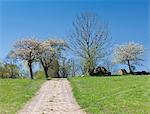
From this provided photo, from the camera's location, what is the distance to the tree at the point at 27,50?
248 ft

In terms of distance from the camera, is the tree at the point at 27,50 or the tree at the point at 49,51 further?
the tree at the point at 49,51

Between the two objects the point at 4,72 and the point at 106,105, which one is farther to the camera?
the point at 4,72

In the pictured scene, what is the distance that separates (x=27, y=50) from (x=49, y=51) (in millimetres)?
6243

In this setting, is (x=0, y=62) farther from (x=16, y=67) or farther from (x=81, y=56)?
(x=81, y=56)

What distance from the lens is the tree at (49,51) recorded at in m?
80.4

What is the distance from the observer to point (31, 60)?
249ft

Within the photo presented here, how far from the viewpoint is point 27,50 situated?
76.9m

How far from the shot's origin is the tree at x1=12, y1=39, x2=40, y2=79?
248 ft

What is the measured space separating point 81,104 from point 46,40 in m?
65.0

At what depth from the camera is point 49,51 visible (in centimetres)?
8175

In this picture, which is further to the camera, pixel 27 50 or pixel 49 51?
pixel 49 51

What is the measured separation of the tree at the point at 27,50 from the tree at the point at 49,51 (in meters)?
1.54

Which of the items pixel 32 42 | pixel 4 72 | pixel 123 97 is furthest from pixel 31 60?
pixel 123 97

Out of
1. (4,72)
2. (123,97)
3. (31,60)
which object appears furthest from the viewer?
(4,72)
